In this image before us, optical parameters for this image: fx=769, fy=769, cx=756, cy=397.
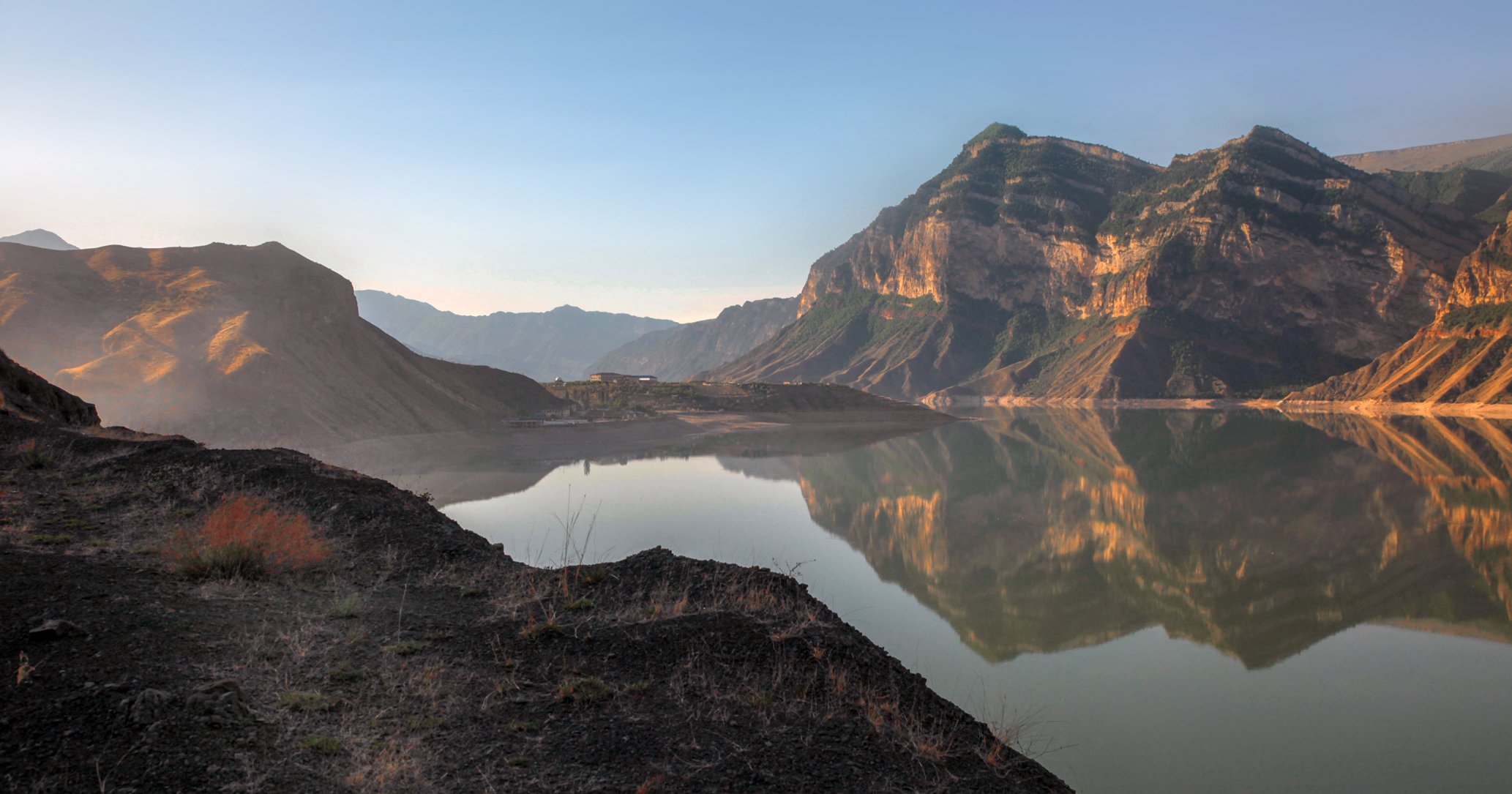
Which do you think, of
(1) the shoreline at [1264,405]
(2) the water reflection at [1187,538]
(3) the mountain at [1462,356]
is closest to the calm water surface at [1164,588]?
(2) the water reflection at [1187,538]

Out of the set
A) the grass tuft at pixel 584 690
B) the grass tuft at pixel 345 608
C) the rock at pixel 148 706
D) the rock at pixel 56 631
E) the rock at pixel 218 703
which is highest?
the rock at pixel 56 631

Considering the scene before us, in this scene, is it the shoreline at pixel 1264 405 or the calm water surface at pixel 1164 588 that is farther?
the shoreline at pixel 1264 405

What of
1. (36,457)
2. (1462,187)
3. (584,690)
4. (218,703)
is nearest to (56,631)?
(218,703)

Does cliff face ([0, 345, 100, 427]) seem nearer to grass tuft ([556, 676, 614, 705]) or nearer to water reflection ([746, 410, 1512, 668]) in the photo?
grass tuft ([556, 676, 614, 705])

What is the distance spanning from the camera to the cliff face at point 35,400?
61.3ft

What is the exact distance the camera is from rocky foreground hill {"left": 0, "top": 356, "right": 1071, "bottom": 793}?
4703 millimetres

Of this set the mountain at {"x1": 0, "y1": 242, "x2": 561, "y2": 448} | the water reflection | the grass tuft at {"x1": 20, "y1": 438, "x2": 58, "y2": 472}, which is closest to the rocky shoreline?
the grass tuft at {"x1": 20, "y1": 438, "x2": 58, "y2": 472}

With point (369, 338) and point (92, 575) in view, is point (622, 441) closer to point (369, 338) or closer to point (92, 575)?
point (369, 338)

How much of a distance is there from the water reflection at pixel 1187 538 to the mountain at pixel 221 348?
81.6 ft

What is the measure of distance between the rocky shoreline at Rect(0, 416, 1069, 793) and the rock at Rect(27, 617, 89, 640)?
0.8 inches

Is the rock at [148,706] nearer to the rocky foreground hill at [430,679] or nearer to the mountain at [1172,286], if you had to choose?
the rocky foreground hill at [430,679]

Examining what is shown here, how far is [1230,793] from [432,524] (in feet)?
38.6

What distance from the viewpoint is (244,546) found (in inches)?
339

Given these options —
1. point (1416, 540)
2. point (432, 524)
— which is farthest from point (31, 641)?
point (1416, 540)
